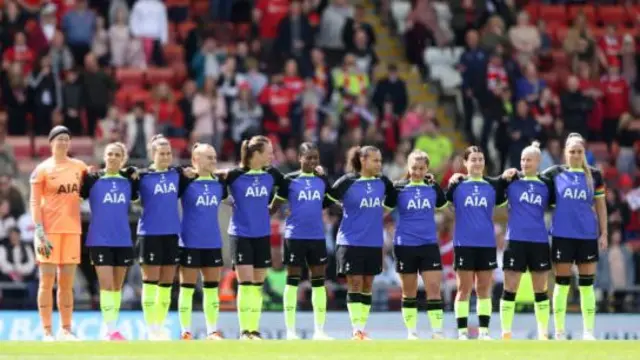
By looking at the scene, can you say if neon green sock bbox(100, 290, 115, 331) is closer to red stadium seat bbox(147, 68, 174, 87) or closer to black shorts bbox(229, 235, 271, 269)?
black shorts bbox(229, 235, 271, 269)

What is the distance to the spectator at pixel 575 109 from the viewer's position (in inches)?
1348

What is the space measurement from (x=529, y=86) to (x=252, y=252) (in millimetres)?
11812

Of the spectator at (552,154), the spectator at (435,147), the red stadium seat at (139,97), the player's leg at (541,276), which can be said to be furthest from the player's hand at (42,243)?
the spectator at (552,154)

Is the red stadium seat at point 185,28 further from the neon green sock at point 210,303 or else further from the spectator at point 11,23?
the neon green sock at point 210,303

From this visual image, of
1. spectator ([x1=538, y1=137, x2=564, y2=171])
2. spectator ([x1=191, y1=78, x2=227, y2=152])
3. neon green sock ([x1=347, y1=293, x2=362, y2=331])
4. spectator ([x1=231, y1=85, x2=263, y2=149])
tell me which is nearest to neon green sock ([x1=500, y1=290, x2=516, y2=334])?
neon green sock ([x1=347, y1=293, x2=362, y2=331])

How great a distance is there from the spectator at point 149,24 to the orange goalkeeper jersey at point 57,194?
10145 mm

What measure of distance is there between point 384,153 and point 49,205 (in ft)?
32.6

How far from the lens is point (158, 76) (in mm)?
34000

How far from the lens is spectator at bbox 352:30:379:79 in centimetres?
3428

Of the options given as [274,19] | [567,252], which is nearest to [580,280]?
[567,252]

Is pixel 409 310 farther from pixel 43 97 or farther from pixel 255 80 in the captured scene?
pixel 43 97

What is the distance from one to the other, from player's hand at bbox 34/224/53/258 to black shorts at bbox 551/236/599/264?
5930 millimetres

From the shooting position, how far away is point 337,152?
32062 mm

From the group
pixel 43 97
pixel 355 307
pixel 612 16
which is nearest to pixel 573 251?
pixel 355 307
